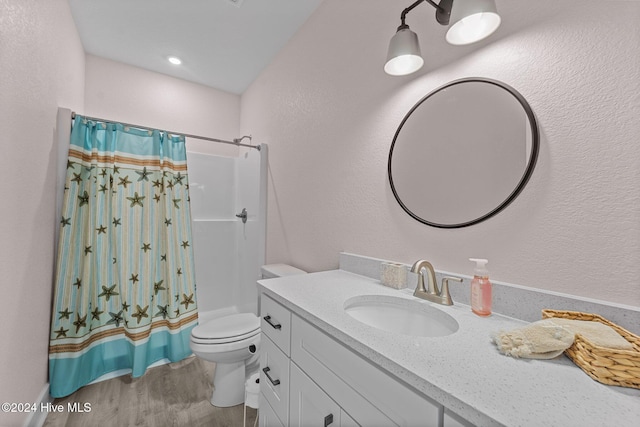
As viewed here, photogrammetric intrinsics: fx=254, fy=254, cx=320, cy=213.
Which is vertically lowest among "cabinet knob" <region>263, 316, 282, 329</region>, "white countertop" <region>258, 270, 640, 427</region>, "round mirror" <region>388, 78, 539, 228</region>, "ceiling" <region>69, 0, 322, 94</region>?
"cabinet knob" <region>263, 316, 282, 329</region>

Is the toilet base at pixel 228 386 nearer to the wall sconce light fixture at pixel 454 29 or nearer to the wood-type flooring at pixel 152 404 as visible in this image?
the wood-type flooring at pixel 152 404

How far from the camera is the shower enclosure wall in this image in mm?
2484

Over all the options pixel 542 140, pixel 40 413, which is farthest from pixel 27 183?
pixel 542 140

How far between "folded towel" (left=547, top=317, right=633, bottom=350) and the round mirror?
366 mm

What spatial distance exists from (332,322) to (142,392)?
167cm

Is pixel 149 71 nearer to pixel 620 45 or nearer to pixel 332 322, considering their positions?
pixel 332 322

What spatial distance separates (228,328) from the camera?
5.21 feet

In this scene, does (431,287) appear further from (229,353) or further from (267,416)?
(229,353)

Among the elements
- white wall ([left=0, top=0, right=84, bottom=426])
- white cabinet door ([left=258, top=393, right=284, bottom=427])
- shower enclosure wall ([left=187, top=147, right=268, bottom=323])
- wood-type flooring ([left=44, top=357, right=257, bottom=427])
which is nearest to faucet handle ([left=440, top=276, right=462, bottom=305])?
white cabinet door ([left=258, top=393, right=284, bottom=427])

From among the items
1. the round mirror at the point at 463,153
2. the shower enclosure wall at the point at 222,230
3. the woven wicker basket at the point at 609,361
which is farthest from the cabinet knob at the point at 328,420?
the shower enclosure wall at the point at 222,230

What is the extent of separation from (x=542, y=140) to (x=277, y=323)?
3.54 feet

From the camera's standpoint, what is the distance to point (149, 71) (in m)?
2.53

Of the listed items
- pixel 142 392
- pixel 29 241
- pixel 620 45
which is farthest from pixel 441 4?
pixel 142 392

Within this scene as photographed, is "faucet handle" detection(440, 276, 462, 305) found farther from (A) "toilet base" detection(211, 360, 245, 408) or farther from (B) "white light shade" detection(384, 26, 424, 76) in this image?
(A) "toilet base" detection(211, 360, 245, 408)
